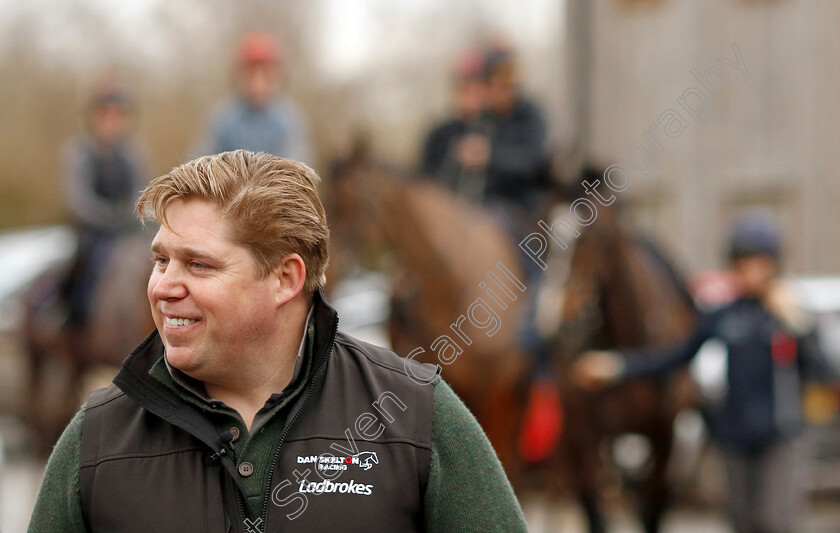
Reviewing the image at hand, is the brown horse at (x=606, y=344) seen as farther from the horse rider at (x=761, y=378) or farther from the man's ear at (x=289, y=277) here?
the man's ear at (x=289, y=277)

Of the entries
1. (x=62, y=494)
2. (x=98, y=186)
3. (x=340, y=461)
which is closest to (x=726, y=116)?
(x=98, y=186)

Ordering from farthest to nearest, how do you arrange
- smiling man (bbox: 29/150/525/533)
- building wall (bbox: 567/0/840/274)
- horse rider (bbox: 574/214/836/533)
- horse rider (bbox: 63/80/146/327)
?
1. building wall (bbox: 567/0/840/274)
2. horse rider (bbox: 63/80/146/327)
3. horse rider (bbox: 574/214/836/533)
4. smiling man (bbox: 29/150/525/533)

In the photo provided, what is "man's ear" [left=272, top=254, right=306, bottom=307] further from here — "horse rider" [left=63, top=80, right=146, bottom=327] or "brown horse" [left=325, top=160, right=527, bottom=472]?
"horse rider" [left=63, top=80, right=146, bottom=327]

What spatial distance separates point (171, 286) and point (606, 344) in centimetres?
514

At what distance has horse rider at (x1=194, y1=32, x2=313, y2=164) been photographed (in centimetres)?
761

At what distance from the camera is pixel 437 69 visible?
41.6 ft

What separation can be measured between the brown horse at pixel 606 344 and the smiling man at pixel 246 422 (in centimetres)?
461

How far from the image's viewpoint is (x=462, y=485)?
192cm

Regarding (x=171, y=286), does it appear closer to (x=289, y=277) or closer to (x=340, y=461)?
(x=289, y=277)

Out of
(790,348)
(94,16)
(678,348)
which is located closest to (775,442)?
(790,348)

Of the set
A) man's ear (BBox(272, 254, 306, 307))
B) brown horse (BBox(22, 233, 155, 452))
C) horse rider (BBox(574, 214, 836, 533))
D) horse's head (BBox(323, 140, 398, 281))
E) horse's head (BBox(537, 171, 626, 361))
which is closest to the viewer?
man's ear (BBox(272, 254, 306, 307))

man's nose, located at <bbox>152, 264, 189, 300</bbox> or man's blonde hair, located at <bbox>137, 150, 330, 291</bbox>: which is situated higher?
man's blonde hair, located at <bbox>137, 150, 330, 291</bbox>

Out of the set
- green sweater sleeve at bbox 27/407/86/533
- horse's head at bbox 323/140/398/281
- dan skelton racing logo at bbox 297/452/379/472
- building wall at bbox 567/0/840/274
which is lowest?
green sweater sleeve at bbox 27/407/86/533

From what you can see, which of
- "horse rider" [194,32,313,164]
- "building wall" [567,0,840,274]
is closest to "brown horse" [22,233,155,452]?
"horse rider" [194,32,313,164]
